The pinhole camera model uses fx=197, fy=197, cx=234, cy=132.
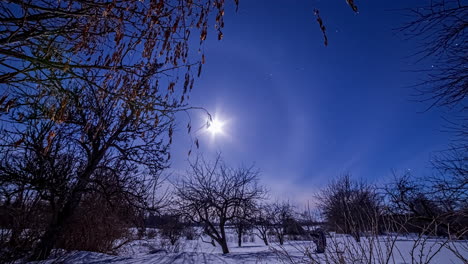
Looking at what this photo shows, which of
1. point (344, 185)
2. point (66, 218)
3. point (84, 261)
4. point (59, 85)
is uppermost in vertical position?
point (344, 185)

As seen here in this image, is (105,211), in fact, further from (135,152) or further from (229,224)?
(229,224)

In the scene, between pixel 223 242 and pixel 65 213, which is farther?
pixel 223 242

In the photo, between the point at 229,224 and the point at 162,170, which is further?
the point at 229,224

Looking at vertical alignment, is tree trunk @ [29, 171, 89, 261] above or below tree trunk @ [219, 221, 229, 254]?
above

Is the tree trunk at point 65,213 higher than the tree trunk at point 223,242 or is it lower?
higher

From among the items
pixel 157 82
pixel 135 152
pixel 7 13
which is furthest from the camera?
pixel 135 152

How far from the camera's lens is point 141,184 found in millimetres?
7312

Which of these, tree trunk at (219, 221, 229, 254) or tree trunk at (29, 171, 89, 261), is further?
tree trunk at (219, 221, 229, 254)

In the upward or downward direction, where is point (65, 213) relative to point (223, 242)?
upward

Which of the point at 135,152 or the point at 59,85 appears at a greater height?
the point at 135,152

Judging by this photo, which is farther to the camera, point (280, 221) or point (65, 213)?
point (280, 221)

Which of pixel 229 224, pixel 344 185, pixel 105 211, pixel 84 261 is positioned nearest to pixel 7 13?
pixel 84 261

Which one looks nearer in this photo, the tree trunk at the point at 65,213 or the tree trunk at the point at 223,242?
the tree trunk at the point at 65,213

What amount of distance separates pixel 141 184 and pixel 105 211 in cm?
141
